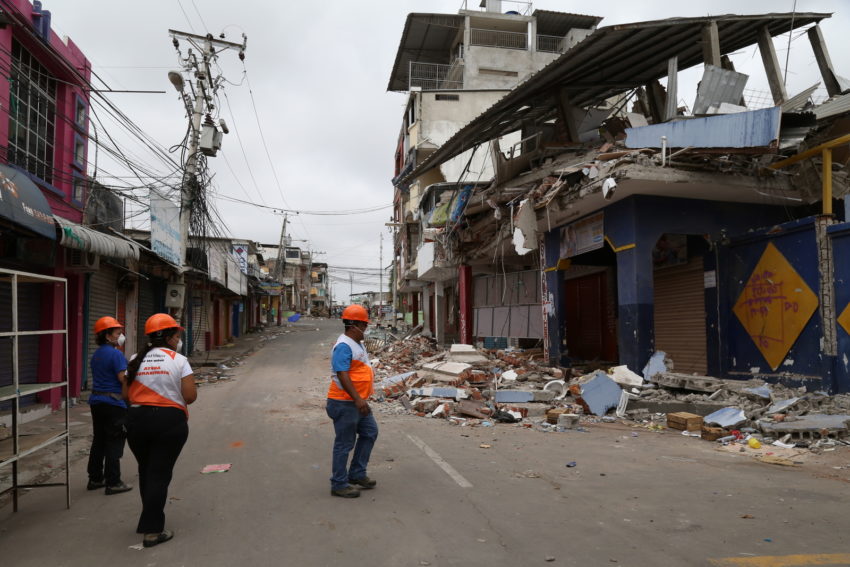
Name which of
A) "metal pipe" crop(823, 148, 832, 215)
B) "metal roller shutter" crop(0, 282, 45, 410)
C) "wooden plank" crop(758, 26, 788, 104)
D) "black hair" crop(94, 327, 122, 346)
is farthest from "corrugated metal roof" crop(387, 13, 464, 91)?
"black hair" crop(94, 327, 122, 346)

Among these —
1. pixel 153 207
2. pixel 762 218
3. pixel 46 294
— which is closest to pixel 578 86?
pixel 762 218

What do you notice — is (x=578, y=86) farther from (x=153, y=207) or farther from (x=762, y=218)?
(x=153, y=207)

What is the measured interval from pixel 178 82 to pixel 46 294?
8.91 meters

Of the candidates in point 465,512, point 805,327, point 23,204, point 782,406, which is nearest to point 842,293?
point 805,327

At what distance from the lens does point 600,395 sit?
970 centimetres

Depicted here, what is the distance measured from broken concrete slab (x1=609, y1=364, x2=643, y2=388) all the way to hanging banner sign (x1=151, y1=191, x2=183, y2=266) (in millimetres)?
11680

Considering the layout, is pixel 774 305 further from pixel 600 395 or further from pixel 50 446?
pixel 50 446

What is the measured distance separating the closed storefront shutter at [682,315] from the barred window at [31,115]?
526 inches

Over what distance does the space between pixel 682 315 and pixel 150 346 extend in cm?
1194

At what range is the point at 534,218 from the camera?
13.5m

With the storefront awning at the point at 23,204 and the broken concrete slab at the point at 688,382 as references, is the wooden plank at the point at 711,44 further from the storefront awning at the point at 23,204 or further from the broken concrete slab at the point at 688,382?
the storefront awning at the point at 23,204

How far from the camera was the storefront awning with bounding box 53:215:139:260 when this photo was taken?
9023mm

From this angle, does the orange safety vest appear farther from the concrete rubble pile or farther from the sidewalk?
the concrete rubble pile

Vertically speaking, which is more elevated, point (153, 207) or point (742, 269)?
point (153, 207)
